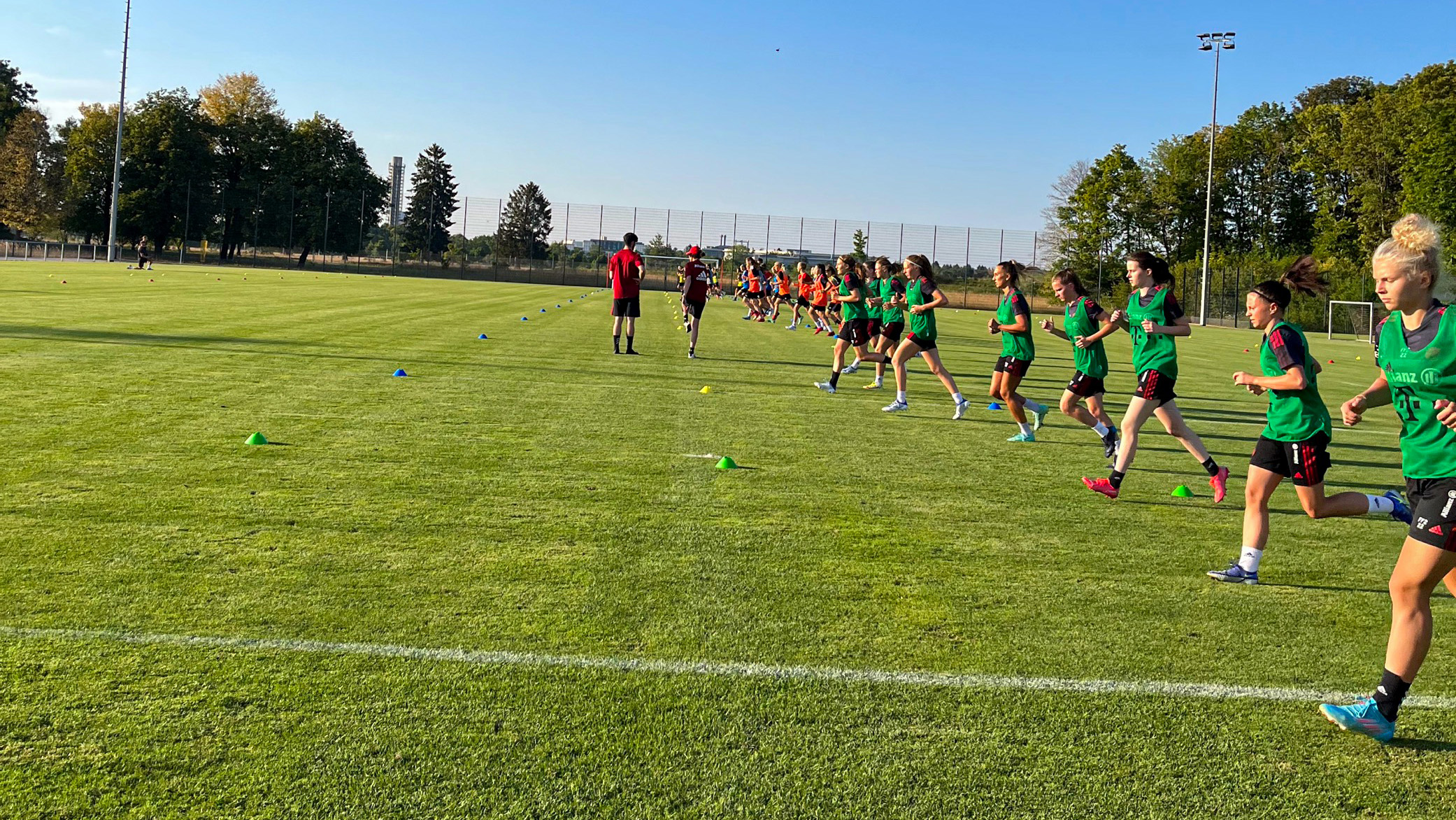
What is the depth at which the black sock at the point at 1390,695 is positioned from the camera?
3801 millimetres

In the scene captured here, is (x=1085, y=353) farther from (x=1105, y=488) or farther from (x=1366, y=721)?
(x=1366, y=721)

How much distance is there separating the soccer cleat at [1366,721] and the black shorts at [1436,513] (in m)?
0.59

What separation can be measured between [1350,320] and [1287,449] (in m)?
52.9

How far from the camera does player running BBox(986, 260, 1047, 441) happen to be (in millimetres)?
10656

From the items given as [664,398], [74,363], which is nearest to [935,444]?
[664,398]

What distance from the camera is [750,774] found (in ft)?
10.8

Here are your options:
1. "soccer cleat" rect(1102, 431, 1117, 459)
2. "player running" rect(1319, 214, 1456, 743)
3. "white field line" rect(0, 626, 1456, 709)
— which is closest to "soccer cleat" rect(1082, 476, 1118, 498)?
"soccer cleat" rect(1102, 431, 1117, 459)

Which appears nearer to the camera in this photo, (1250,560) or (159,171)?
(1250,560)

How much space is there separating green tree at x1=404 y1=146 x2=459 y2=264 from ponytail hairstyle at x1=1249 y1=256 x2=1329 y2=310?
253ft

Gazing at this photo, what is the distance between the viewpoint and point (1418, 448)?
3.94 m

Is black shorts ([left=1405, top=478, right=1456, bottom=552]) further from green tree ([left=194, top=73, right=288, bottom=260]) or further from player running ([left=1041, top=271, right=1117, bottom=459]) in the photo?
green tree ([left=194, top=73, right=288, bottom=260])

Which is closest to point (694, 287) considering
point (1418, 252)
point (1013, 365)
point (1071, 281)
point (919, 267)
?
point (919, 267)

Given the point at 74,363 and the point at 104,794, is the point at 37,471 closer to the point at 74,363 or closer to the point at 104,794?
the point at 104,794

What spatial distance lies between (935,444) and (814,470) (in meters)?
2.27
